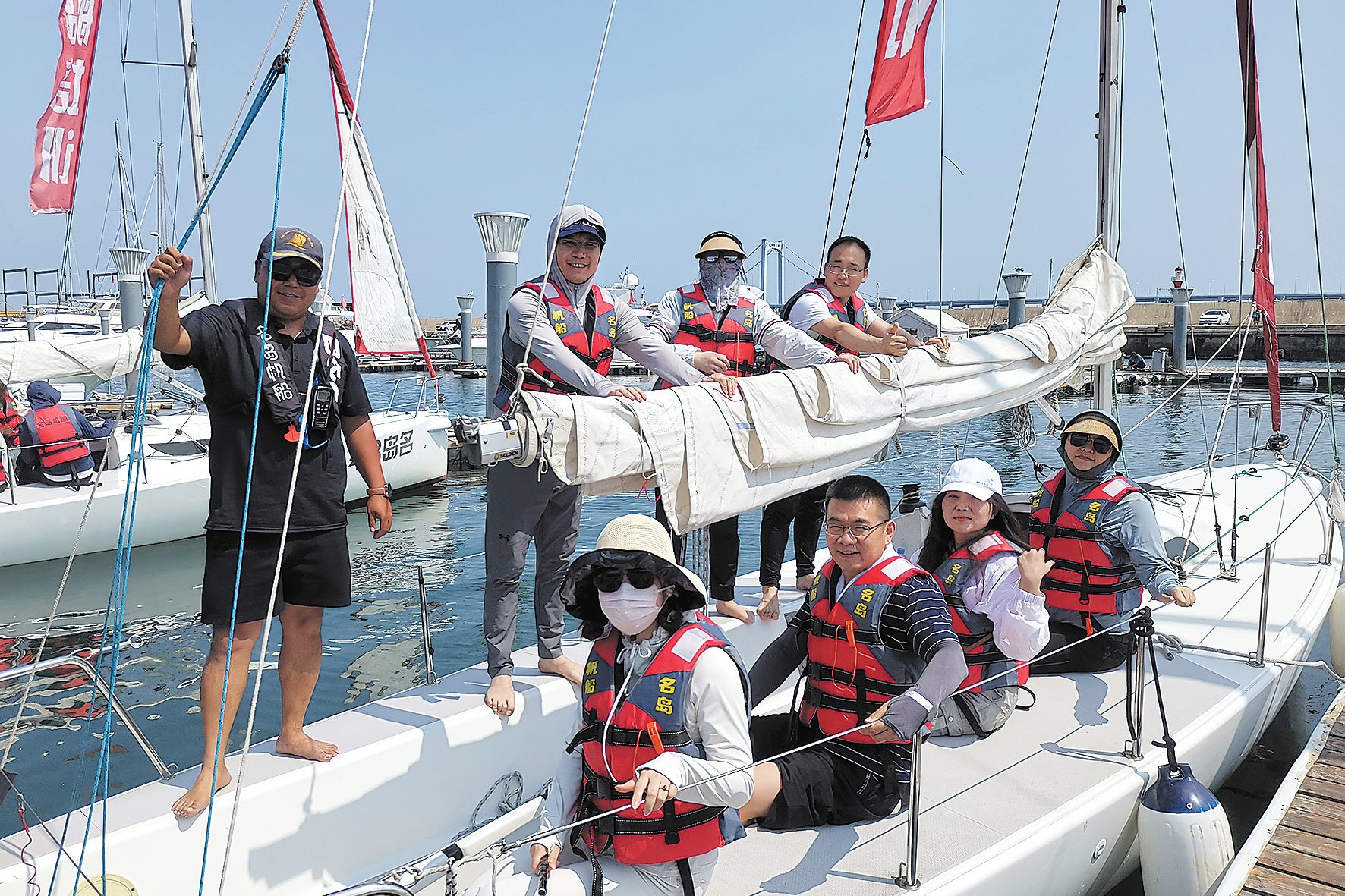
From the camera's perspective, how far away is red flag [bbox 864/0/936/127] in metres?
5.63

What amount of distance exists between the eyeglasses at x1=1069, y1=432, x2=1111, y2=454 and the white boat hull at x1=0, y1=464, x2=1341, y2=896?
42.0 inches

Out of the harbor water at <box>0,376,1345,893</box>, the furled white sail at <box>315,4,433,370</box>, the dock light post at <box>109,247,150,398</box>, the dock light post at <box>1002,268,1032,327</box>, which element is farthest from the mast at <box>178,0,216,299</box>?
the dock light post at <box>1002,268,1032,327</box>

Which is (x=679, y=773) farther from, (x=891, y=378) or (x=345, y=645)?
(x=345, y=645)

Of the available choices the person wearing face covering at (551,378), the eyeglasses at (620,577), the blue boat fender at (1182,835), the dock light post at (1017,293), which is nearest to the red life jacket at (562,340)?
the person wearing face covering at (551,378)

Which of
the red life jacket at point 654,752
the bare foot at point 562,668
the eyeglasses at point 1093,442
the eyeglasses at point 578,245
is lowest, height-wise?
the bare foot at point 562,668

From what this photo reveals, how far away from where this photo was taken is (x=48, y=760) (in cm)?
500

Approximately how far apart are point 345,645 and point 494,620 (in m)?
3.95

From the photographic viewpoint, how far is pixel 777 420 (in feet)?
11.3

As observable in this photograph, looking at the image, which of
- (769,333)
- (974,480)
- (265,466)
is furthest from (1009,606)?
(265,466)

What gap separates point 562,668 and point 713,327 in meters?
1.67

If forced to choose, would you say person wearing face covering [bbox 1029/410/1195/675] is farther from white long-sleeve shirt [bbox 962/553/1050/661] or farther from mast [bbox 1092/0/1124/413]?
mast [bbox 1092/0/1124/413]

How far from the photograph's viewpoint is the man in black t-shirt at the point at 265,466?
8.70 feet

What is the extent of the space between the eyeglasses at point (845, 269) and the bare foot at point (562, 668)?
7.26 ft

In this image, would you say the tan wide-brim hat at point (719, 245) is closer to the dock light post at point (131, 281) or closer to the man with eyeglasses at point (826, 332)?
the man with eyeglasses at point (826, 332)
